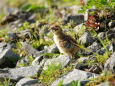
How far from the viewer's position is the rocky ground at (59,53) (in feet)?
19.3

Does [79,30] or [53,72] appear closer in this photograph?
[53,72]

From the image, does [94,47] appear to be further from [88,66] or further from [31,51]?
[31,51]

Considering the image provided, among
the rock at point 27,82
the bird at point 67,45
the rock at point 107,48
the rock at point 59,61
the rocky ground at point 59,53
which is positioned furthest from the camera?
the bird at point 67,45

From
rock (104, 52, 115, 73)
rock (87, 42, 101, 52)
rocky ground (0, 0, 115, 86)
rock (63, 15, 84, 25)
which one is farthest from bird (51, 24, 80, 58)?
rock (63, 15, 84, 25)

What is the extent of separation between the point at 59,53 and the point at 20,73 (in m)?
0.94

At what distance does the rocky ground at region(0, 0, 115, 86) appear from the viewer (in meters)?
5.88

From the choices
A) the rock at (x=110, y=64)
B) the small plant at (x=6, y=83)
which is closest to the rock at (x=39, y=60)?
the small plant at (x=6, y=83)

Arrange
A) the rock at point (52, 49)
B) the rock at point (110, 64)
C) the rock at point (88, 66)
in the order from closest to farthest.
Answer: the rock at point (110, 64)
the rock at point (88, 66)
the rock at point (52, 49)

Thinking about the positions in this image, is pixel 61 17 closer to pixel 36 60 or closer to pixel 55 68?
pixel 36 60

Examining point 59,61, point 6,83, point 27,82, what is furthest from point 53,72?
point 6,83

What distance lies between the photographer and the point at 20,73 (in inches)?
264

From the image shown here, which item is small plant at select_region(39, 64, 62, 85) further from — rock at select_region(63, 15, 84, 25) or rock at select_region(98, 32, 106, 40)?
rock at select_region(63, 15, 84, 25)

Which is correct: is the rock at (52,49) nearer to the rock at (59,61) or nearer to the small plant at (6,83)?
the rock at (59,61)

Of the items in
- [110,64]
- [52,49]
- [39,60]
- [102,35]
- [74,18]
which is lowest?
[110,64]
